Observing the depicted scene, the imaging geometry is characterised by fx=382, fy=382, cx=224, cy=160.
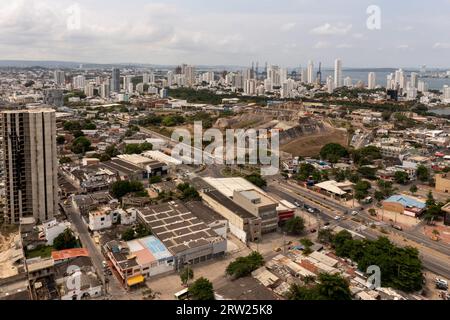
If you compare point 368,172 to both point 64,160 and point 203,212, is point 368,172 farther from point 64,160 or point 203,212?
point 64,160

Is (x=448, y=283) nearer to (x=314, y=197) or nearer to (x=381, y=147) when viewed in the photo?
(x=314, y=197)

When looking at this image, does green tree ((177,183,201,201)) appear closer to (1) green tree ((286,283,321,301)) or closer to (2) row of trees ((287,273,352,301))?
→ (1) green tree ((286,283,321,301))

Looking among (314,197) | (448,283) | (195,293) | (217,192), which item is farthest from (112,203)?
(448,283)

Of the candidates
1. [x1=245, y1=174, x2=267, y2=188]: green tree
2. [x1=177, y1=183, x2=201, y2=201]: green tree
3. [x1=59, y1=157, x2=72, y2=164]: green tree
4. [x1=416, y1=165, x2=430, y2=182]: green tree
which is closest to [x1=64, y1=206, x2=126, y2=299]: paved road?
[x1=177, y1=183, x2=201, y2=201]: green tree

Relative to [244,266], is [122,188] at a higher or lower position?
higher

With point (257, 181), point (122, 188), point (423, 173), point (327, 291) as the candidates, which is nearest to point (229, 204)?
point (257, 181)

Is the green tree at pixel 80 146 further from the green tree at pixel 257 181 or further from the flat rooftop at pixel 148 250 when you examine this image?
the flat rooftop at pixel 148 250
